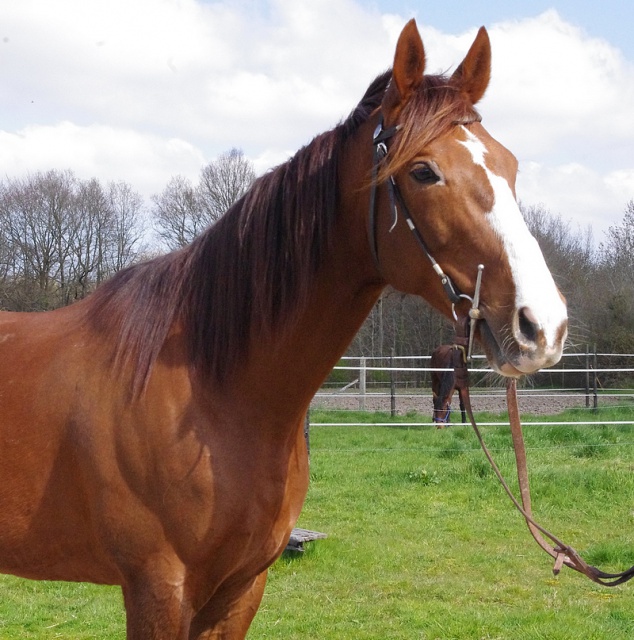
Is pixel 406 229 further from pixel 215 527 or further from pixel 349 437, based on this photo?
pixel 349 437

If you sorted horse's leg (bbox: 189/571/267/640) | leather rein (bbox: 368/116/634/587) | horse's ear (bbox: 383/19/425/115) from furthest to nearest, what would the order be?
horse's leg (bbox: 189/571/267/640)
horse's ear (bbox: 383/19/425/115)
leather rein (bbox: 368/116/634/587)

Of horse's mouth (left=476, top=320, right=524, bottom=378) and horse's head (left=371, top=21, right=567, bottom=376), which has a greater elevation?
horse's head (left=371, top=21, right=567, bottom=376)

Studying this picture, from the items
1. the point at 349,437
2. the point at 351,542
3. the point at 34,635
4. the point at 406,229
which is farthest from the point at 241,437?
the point at 349,437

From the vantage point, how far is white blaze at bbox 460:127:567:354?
66.2 inches

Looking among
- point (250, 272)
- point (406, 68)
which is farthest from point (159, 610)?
point (406, 68)

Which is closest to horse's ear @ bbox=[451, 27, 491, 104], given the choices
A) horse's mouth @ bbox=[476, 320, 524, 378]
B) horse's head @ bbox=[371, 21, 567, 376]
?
horse's head @ bbox=[371, 21, 567, 376]

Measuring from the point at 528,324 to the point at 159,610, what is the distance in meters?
1.36

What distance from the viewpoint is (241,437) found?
2180 mm

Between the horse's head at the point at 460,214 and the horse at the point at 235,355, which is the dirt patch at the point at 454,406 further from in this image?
the horse's head at the point at 460,214

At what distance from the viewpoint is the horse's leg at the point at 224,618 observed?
2369 millimetres

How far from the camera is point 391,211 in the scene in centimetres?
201

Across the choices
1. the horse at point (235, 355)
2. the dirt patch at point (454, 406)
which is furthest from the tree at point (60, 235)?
the horse at point (235, 355)

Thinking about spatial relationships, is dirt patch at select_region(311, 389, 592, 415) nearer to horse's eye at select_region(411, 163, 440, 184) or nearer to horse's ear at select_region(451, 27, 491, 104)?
horse's ear at select_region(451, 27, 491, 104)

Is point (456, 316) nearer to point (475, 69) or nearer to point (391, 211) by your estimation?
point (391, 211)
